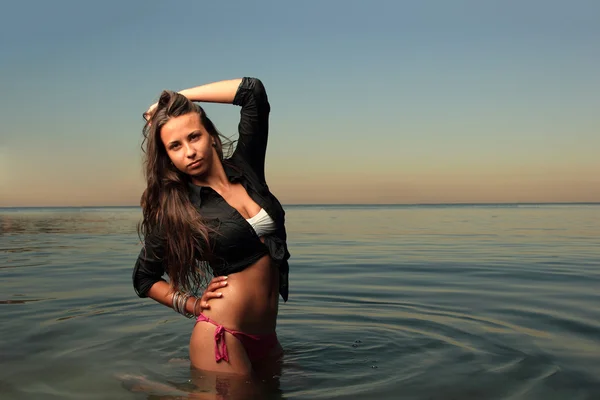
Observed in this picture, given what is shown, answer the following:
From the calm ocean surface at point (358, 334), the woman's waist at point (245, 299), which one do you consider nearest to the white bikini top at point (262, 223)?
the woman's waist at point (245, 299)

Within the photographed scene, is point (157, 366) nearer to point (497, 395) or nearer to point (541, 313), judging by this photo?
point (497, 395)

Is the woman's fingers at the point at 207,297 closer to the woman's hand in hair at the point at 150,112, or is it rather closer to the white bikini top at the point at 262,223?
the white bikini top at the point at 262,223

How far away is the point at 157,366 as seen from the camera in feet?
19.2

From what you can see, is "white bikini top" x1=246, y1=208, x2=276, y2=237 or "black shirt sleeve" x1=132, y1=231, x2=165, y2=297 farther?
"black shirt sleeve" x1=132, y1=231, x2=165, y2=297

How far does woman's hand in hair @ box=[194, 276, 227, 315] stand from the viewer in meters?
4.57

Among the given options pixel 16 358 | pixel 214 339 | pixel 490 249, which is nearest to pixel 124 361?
pixel 16 358

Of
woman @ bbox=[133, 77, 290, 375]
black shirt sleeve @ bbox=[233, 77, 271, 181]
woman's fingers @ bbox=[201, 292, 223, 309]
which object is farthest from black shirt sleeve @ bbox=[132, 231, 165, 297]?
black shirt sleeve @ bbox=[233, 77, 271, 181]

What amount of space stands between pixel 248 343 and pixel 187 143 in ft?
5.14

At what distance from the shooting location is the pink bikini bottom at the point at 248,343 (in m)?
4.53

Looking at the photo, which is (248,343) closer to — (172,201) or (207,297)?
(207,297)

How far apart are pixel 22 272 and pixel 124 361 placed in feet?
28.5

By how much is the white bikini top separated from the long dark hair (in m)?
0.35

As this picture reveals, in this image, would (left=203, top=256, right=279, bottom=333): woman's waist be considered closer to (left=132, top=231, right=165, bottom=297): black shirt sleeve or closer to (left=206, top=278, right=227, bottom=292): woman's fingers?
(left=206, top=278, right=227, bottom=292): woman's fingers

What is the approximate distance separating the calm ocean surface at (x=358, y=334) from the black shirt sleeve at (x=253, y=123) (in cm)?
170
